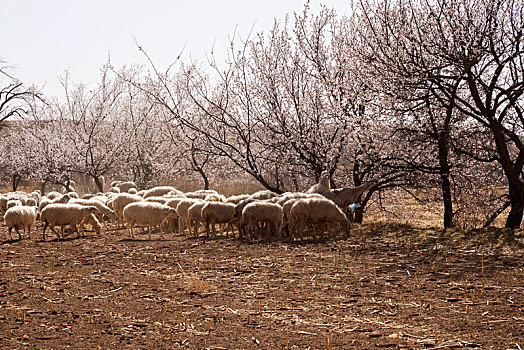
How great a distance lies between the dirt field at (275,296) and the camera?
16.8 ft

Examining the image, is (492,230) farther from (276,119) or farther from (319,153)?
(276,119)

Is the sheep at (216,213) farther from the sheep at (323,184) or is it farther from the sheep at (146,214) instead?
the sheep at (323,184)

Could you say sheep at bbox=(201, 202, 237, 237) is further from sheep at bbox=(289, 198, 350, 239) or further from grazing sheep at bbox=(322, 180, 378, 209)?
grazing sheep at bbox=(322, 180, 378, 209)

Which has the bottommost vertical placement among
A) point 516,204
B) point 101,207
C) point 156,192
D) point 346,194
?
point 101,207

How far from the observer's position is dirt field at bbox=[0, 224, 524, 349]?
16.8 ft

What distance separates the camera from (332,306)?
6.14 m

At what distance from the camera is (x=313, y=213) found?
1138cm

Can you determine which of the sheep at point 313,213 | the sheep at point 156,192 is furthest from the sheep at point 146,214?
the sheep at point 156,192

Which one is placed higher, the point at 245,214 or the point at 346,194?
the point at 346,194

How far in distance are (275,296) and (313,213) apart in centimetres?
485

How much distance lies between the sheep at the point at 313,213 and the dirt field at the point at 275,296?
850mm

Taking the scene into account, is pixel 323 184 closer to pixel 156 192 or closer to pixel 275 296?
pixel 275 296

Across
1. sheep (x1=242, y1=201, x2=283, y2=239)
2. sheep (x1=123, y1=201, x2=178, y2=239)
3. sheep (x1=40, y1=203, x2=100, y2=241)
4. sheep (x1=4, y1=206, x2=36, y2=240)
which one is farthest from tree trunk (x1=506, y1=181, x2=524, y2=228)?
sheep (x1=4, y1=206, x2=36, y2=240)

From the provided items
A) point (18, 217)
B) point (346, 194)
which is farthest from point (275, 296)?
point (18, 217)
